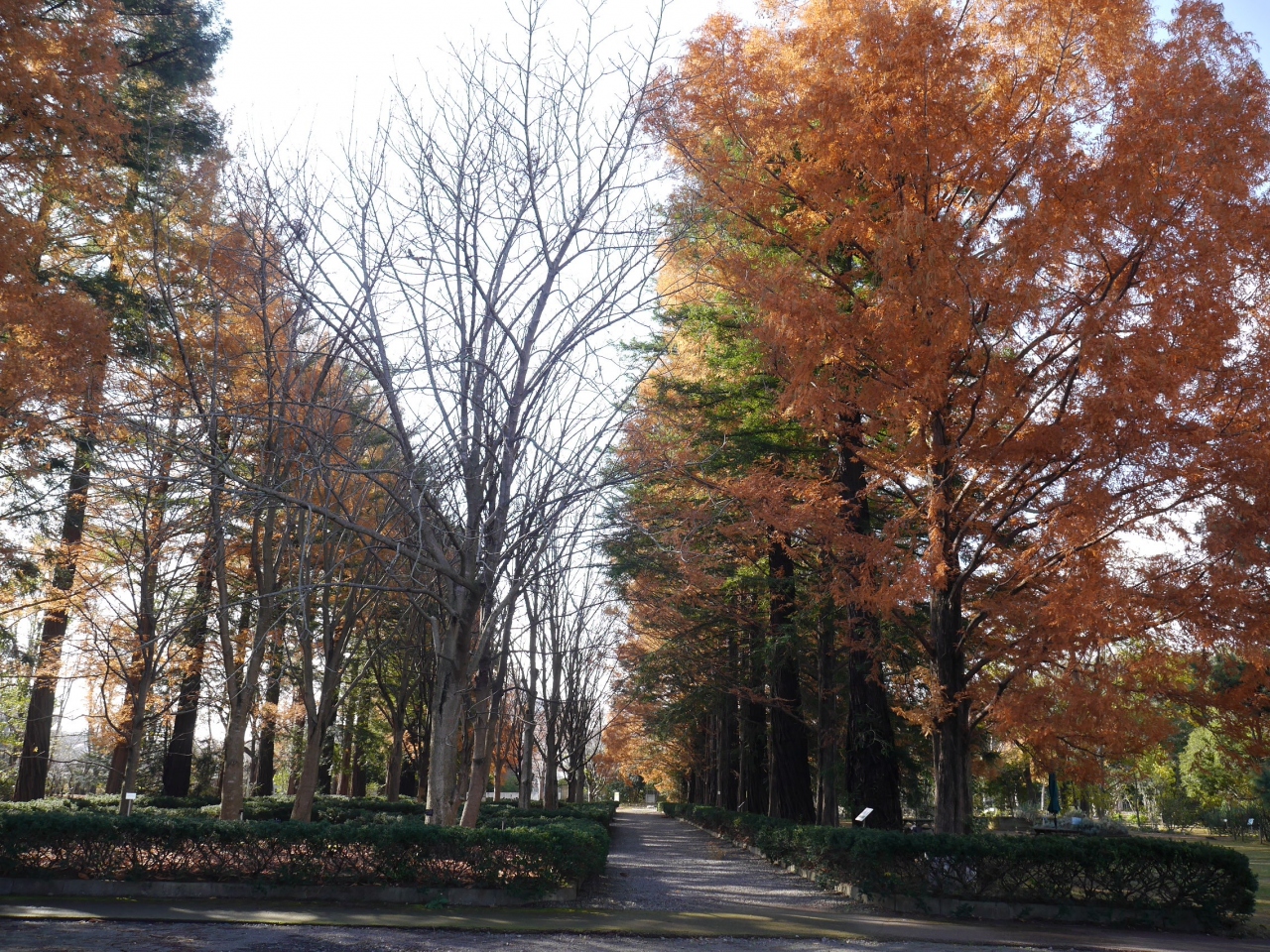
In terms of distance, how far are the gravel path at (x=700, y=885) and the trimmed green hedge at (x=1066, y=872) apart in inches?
40.5

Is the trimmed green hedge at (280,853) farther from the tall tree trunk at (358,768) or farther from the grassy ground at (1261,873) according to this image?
the tall tree trunk at (358,768)

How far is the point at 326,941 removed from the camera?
759cm

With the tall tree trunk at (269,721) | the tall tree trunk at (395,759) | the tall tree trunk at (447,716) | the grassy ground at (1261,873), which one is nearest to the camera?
the tall tree trunk at (447,716)

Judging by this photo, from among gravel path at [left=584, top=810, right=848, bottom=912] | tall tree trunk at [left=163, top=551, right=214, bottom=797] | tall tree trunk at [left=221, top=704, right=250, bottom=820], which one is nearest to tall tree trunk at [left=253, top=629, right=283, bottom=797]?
tall tree trunk at [left=163, top=551, right=214, bottom=797]

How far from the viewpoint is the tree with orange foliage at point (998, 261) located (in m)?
8.91

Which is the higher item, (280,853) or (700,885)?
(280,853)

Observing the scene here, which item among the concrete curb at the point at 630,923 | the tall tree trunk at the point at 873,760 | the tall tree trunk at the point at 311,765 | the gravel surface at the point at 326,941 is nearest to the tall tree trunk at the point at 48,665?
the tall tree trunk at the point at 311,765

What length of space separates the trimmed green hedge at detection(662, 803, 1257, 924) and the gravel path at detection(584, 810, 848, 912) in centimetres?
103

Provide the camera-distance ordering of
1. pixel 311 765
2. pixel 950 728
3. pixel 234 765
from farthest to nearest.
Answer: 1. pixel 311 765
2. pixel 234 765
3. pixel 950 728

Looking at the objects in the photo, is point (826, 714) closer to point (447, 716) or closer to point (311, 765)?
point (311, 765)

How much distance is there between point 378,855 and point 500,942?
261 cm

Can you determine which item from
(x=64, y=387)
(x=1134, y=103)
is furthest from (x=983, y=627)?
(x=64, y=387)

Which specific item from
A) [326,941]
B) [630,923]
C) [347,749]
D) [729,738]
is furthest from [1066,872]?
[347,749]

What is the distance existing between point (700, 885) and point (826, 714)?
5146 mm
